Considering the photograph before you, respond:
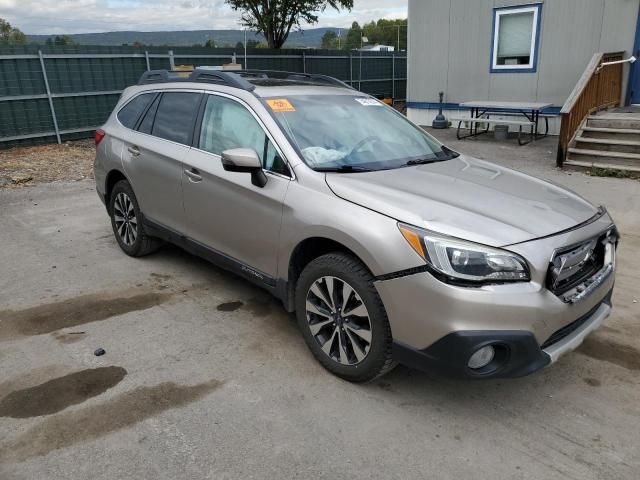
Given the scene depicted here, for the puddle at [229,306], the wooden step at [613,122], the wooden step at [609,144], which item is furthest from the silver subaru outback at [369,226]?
the wooden step at [613,122]

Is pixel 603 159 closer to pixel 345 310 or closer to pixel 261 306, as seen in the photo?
pixel 261 306

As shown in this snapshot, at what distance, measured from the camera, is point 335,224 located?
294cm

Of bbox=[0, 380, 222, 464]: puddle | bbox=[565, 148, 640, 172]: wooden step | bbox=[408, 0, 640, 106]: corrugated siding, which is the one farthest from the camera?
bbox=[408, 0, 640, 106]: corrugated siding

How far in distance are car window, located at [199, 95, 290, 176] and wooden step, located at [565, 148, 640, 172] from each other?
22.6ft

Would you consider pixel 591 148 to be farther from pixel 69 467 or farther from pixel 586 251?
pixel 69 467

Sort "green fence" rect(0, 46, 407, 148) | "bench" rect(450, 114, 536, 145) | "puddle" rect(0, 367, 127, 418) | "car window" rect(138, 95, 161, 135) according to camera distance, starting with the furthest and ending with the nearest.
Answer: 1. "green fence" rect(0, 46, 407, 148)
2. "bench" rect(450, 114, 536, 145)
3. "car window" rect(138, 95, 161, 135)
4. "puddle" rect(0, 367, 127, 418)

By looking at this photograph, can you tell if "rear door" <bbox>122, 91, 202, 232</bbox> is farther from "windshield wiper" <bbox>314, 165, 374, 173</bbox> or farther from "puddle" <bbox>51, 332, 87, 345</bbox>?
"windshield wiper" <bbox>314, 165, 374, 173</bbox>

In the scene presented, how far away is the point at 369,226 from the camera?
9.16 feet

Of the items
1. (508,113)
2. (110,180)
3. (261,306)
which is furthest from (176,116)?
(508,113)

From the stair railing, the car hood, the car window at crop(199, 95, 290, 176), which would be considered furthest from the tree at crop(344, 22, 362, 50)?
the car hood

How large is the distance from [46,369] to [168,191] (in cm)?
166

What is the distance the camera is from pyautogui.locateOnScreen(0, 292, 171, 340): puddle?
3.86m

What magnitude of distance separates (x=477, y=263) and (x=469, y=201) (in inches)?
20.9

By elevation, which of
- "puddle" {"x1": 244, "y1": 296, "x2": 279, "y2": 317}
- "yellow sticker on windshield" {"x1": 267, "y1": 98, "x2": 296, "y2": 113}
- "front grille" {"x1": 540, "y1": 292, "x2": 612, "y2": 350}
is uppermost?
"yellow sticker on windshield" {"x1": 267, "y1": 98, "x2": 296, "y2": 113}
